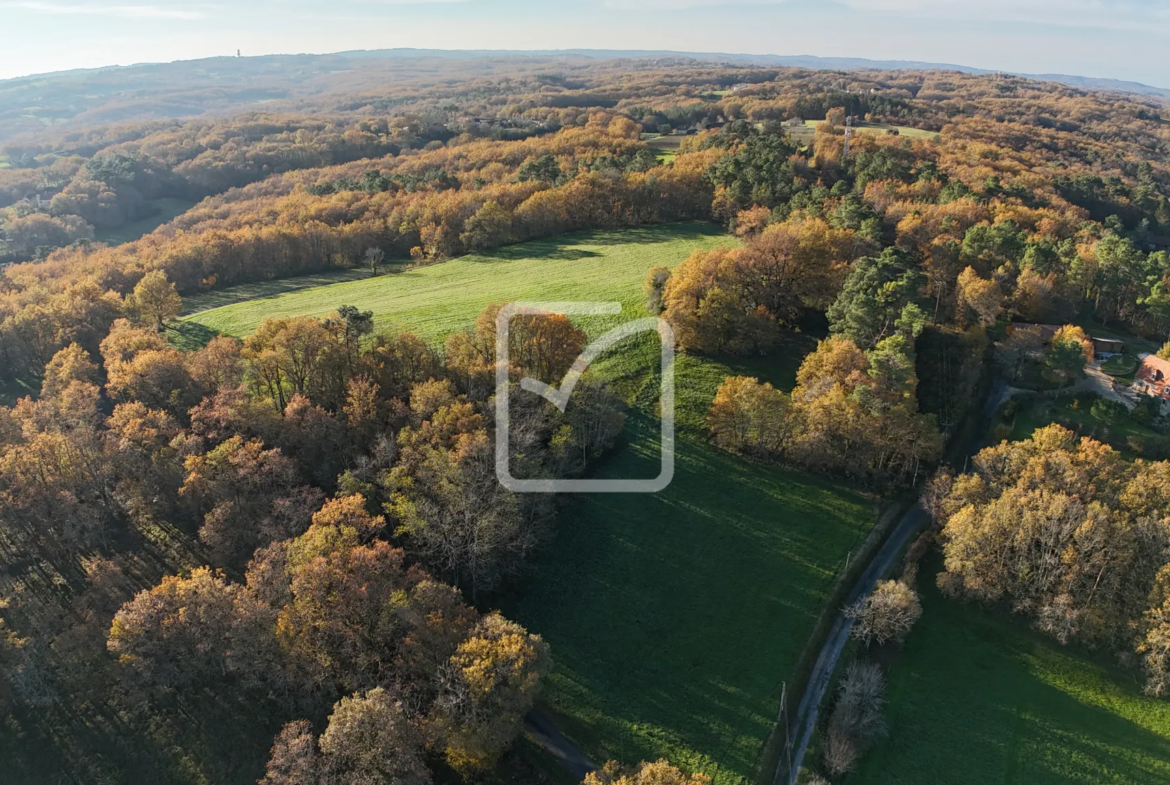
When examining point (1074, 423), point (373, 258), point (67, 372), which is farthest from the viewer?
point (373, 258)

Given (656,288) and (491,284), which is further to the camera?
(491,284)

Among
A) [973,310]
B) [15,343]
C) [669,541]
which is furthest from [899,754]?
[15,343]

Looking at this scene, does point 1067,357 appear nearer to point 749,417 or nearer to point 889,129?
point 749,417

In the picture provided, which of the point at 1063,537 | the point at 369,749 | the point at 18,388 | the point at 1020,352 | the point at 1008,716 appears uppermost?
the point at 1020,352

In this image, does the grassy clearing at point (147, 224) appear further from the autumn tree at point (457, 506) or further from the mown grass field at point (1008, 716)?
the mown grass field at point (1008, 716)

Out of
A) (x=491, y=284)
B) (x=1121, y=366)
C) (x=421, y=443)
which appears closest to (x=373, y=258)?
(x=491, y=284)

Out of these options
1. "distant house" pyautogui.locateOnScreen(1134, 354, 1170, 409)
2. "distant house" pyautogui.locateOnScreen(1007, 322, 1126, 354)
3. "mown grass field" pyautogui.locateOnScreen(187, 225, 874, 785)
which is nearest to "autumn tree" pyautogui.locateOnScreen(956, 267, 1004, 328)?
"distant house" pyautogui.locateOnScreen(1007, 322, 1126, 354)

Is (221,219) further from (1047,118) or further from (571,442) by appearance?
(1047,118)

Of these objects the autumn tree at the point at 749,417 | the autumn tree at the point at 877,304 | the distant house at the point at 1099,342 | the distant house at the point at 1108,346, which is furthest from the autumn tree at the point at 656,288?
the distant house at the point at 1108,346
